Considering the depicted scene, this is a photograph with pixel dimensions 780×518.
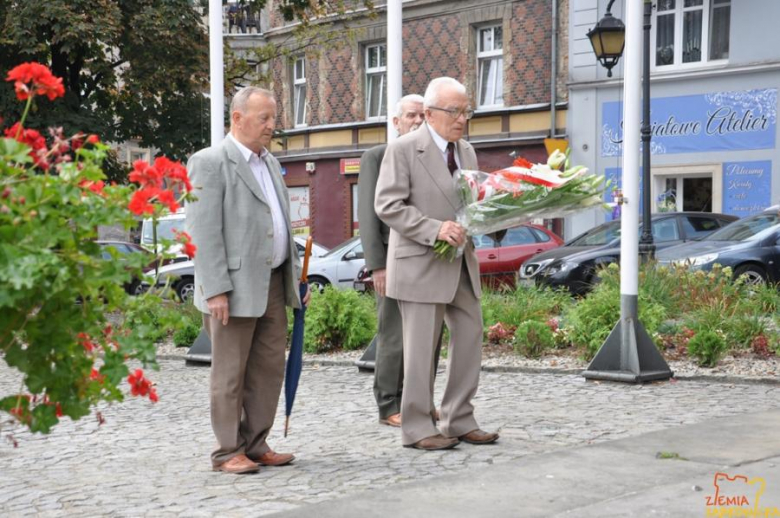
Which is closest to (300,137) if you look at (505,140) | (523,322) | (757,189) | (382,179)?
(505,140)

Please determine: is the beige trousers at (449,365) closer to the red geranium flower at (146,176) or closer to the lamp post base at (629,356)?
the lamp post base at (629,356)

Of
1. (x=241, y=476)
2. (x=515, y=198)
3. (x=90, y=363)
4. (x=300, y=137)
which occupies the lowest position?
(x=241, y=476)

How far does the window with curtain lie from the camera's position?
2494cm

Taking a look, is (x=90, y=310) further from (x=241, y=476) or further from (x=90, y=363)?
(x=241, y=476)

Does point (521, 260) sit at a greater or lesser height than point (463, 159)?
lesser

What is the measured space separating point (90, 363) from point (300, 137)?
1219 inches

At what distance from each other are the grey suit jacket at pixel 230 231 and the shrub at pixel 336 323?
581 cm

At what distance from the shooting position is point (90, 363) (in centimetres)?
328

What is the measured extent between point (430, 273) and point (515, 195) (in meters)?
0.63

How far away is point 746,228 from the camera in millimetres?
16484

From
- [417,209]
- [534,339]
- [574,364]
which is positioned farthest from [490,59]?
[417,209]

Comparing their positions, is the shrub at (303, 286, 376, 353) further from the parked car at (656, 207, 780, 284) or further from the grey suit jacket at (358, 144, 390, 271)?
the parked car at (656, 207, 780, 284)

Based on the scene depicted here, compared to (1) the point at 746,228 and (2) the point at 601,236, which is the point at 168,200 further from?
(2) the point at 601,236

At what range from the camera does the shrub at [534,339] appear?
10570 millimetres
